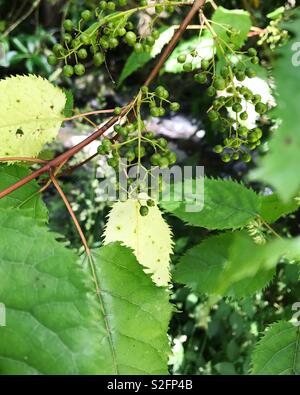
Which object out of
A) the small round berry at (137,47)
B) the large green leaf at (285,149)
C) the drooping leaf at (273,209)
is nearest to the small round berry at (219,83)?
the small round berry at (137,47)

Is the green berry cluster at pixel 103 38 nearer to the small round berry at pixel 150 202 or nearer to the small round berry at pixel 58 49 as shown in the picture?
the small round berry at pixel 58 49

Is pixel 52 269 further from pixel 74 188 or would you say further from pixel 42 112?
pixel 74 188

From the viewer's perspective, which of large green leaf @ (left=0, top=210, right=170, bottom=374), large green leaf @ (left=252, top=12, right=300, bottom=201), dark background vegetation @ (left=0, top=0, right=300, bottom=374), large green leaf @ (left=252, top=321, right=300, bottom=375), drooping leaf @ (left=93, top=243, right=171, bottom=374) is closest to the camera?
large green leaf @ (left=252, top=12, right=300, bottom=201)

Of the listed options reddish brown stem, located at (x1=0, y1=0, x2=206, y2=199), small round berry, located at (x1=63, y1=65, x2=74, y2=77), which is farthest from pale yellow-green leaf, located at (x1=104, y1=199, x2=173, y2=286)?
small round berry, located at (x1=63, y1=65, x2=74, y2=77)

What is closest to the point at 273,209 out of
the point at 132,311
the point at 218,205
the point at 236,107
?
the point at 218,205

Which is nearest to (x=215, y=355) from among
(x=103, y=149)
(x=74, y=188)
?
(x=74, y=188)

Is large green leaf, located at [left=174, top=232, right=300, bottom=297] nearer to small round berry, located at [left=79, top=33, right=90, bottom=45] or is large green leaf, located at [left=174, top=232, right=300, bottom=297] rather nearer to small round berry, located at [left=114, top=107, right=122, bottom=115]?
small round berry, located at [left=114, top=107, right=122, bottom=115]
